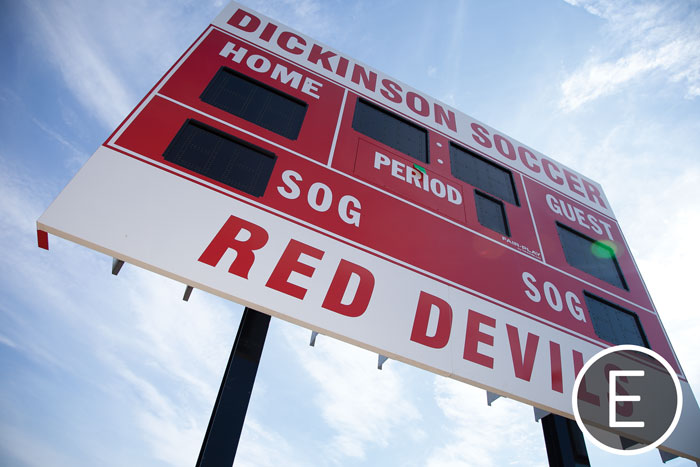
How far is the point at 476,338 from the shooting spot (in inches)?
122

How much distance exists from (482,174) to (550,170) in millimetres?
1452

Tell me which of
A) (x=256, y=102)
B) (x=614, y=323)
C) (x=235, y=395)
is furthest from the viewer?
(x=614, y=323)

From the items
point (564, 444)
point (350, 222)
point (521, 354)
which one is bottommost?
point (564, 444)

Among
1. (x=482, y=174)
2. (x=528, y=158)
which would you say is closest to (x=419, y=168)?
(x=482, y=174)

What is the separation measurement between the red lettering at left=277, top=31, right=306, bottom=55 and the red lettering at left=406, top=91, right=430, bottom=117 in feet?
4.66

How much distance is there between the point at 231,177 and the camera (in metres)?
3.09

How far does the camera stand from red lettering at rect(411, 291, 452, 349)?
9.48 feet

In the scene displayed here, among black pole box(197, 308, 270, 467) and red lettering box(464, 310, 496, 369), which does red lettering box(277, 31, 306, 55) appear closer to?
black pole box(197, 308, 270, 467)

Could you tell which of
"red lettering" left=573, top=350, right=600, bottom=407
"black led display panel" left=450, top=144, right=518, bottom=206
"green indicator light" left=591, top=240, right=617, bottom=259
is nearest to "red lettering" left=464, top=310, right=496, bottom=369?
"red lettering" left=573, top=350, right=600, bottom=407

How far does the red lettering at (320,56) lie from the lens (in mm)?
4660

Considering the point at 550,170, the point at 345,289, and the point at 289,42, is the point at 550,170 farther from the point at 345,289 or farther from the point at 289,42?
the point at 345,289

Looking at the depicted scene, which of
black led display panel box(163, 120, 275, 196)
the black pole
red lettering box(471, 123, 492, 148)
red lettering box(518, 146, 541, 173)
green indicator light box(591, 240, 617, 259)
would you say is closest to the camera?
the black pole

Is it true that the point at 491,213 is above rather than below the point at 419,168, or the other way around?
below

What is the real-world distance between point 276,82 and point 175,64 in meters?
0.93
